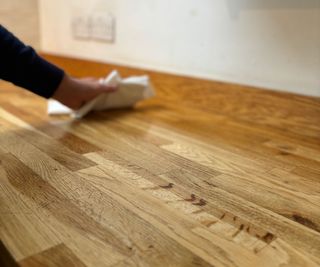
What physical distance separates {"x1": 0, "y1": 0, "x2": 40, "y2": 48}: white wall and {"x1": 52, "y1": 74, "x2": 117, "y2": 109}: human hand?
0.90m

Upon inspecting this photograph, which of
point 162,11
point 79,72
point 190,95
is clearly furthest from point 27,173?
point 79,72

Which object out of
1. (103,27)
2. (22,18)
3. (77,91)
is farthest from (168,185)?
(22,18)

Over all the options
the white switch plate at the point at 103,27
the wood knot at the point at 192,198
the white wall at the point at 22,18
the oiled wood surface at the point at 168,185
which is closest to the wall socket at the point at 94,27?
the white switch plate at the point at 103,27

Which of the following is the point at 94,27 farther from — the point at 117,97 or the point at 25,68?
the point at 25,68

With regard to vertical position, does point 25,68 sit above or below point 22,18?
below

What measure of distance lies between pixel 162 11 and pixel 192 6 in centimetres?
11

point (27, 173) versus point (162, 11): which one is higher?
point (162, 11)

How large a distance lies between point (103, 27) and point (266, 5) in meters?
0.63

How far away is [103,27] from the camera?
3.87ft

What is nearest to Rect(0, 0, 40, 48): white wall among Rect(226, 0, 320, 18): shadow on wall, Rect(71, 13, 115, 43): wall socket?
Rect(71, 13, 115, 43): wall socket

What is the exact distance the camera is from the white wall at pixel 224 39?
27.5 inches

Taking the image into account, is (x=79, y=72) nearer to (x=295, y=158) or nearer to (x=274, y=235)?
(x=295, y=158)

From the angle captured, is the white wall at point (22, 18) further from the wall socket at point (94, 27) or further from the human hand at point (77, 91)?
the human hand at point (77, 91)

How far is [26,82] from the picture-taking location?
69 centimetres
